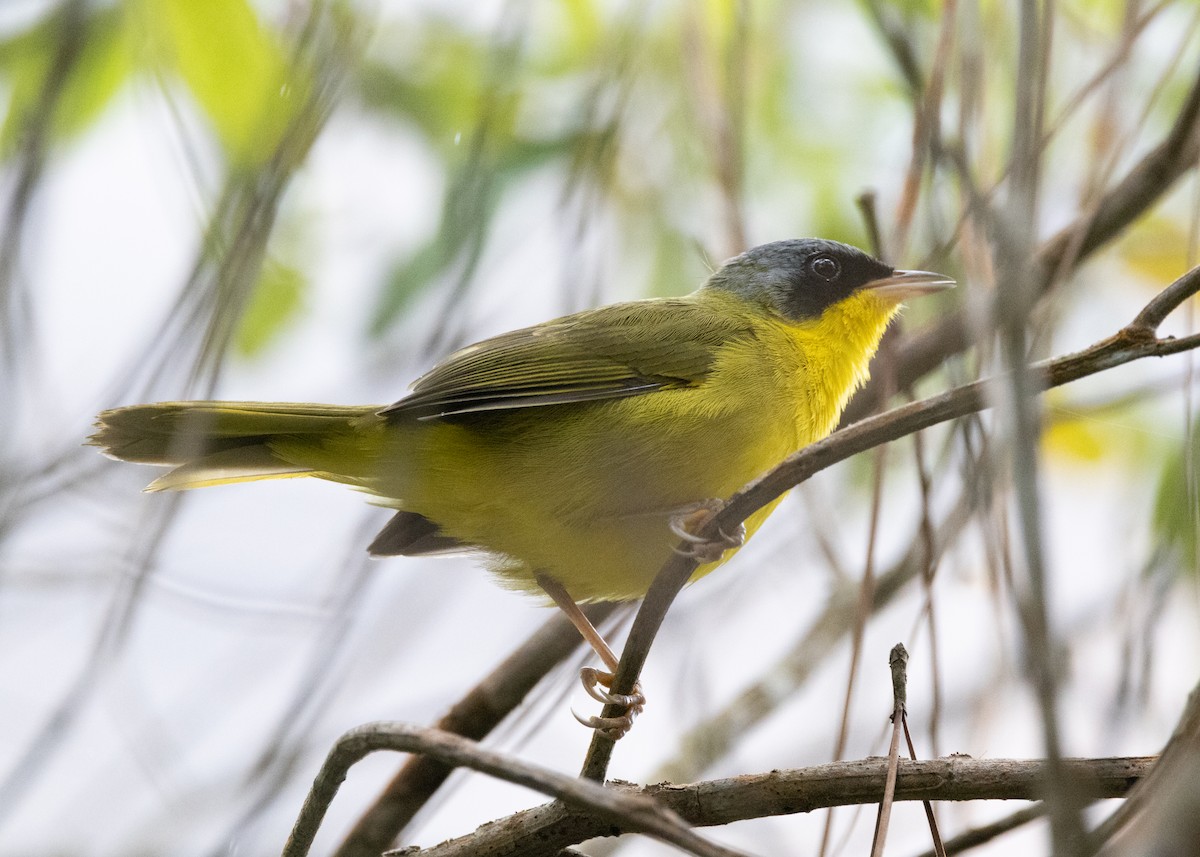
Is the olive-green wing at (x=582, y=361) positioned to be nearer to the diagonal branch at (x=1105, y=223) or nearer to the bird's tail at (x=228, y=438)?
the bird's tail at (x=228, y=438)

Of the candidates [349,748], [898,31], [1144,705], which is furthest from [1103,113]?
[349,748]

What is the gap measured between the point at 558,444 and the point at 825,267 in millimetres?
1406

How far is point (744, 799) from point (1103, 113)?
2.87 m

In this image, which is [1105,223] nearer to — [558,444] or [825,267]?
[825,267]

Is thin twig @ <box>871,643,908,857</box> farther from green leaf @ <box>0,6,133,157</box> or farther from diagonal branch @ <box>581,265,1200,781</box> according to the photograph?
green leaf @ <box>0,6,133,157</box>

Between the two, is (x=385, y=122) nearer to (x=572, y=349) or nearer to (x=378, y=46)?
(x=378, y=46)

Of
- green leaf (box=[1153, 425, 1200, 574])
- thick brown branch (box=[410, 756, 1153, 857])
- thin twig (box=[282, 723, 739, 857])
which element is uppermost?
green leaf (box=[1153, 425, 1200, 574])

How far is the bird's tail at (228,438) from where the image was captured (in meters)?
3.19

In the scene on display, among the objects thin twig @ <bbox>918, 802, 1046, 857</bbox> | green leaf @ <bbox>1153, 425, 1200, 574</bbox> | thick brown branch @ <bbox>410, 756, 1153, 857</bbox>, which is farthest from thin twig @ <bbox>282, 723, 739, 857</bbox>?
green leaf @ <bbox>1153, 425, 1200, 574</bbox>

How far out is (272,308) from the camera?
395 centimetres

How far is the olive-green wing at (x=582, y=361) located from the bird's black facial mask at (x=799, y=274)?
32 cm

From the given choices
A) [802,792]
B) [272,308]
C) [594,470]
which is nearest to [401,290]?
[272,308]

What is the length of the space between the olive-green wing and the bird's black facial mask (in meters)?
0.32

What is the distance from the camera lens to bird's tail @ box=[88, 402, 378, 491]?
319 centimetres
